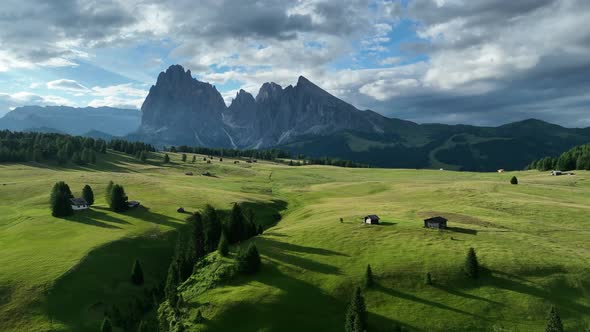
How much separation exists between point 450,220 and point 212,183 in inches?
4378

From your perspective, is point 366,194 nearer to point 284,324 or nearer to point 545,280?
point 545,280

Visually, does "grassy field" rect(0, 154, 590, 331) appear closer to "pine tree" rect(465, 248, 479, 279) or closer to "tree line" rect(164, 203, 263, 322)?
"pine tree" rect(465, 248, 479, 279)

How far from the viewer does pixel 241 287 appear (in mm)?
61719

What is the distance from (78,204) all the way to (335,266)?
8084 cm

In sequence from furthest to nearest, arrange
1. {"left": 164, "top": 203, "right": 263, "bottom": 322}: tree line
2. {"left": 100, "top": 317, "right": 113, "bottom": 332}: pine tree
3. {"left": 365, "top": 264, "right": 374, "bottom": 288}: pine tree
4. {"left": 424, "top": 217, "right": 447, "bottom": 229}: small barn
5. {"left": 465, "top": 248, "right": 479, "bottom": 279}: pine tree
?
1. {"left": 424, "top": 217, "right": 447, "bottom": 229}: small barn
2. {"left": 164, "top": 203, "right": 263, "bottom": 322}: tree line
3. {"left": 465, "top": 248, "right": 479, "bottom": 279}: pine tree
4. {"left": 365, "top": 264, "right": 374, "bottom": 288}: pine tree
5. {"left": 100, "top": 317, "right": 113, "bottom": 332}: pine tree

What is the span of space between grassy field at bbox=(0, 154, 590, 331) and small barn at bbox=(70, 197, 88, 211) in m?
2.74

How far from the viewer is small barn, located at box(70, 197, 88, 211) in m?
106

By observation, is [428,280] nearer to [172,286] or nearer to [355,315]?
[355,315]

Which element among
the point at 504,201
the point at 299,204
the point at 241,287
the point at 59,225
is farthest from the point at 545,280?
the point at 59,225

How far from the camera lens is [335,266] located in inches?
2581

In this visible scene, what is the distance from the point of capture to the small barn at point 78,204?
106500mm

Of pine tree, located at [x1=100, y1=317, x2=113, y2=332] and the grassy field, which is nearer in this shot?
the grassy field

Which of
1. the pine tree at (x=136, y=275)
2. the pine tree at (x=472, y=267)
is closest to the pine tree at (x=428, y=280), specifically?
the pine tree at (x=472, y=267)

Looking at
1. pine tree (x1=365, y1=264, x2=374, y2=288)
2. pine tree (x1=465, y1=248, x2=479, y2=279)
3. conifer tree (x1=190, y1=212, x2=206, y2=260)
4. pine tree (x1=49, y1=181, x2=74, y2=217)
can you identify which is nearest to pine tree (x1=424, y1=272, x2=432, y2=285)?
pine tree (x1=465, y1=248, x2=479, y2=279)
